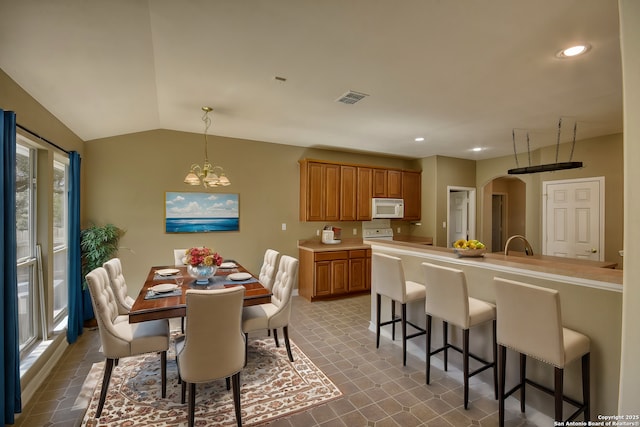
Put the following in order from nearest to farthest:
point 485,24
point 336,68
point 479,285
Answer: point 485,24 < point 336,68 < point 479,285

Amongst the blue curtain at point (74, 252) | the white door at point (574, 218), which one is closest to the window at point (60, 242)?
the blue curtain at point (74, 252)

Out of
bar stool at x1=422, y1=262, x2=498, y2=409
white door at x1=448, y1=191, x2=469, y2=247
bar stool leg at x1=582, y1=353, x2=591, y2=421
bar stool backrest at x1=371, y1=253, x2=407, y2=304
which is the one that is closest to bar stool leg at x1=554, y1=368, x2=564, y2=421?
bar stool leg at x1=582, y1=353, x2=591, y2=421

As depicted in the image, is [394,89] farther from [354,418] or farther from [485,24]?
[354,418]

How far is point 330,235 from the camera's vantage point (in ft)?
18.0

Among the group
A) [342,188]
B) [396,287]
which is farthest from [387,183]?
[396,287]

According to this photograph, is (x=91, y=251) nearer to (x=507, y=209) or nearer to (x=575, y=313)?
(x=575, y=313)

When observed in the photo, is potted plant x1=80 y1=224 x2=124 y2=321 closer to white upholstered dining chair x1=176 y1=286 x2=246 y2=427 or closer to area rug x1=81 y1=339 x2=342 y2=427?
area rug x1=81 y1=339 x2=342 y2=427

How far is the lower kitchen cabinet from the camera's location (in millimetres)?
4926

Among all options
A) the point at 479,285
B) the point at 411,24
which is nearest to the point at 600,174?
the point at 479,285

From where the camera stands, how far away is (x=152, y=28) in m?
1.96

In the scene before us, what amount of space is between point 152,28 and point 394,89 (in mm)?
2054

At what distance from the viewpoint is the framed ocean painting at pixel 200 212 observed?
449cm

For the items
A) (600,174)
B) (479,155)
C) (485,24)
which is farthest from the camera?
(479,155)

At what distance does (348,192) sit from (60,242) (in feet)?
13.8
